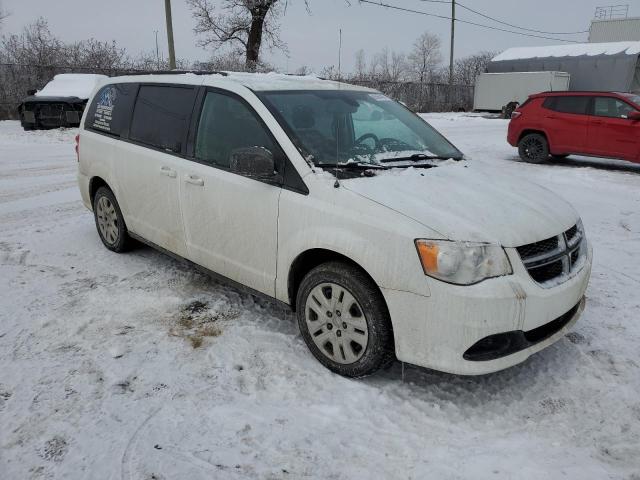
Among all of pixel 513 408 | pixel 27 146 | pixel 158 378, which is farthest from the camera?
pixel 27 146

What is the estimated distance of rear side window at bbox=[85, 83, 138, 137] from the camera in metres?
4.72

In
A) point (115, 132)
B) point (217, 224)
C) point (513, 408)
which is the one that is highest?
point (115, 132)

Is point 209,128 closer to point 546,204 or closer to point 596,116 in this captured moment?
point 546,204

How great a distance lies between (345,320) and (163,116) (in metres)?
2.41

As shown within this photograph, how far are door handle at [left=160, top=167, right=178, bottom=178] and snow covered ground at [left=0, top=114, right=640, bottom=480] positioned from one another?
99 cm

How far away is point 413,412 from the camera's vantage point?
280cm

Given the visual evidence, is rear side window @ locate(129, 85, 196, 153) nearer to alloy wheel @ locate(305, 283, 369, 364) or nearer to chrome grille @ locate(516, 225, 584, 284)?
alloy wheel @ locate(305, 283, 369, 364)

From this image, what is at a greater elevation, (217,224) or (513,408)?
(217,224)

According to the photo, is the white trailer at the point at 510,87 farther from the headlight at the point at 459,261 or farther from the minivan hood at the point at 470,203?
the headlight at the point at 459,261

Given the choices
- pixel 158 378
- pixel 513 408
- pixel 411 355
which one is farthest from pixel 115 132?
pixel 513 408

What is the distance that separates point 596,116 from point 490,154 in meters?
2.76

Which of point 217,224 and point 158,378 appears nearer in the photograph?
point 158,378

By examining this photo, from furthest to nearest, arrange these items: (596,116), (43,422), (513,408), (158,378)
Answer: (596,116)
(158,378)
(513,408)
(43,422)

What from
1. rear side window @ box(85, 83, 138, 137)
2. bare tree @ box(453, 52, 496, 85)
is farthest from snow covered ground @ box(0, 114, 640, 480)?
bare tree @ box(453, 52, 496, 85)
